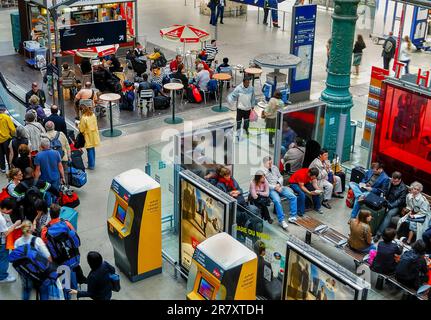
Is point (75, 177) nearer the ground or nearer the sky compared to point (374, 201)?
nearer the ground

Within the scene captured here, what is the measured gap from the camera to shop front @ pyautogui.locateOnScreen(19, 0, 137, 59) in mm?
21062

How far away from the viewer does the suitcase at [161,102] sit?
17.9 meters

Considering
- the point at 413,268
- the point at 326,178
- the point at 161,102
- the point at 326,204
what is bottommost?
the point at 326,204

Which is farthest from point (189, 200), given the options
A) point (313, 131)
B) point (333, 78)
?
point (333, 78)

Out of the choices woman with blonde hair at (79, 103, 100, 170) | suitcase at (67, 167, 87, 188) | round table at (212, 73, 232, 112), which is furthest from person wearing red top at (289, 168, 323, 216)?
round table at (212, 73, 232, 112)

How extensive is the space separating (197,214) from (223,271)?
217 cm

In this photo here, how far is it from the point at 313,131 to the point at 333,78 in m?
1.43

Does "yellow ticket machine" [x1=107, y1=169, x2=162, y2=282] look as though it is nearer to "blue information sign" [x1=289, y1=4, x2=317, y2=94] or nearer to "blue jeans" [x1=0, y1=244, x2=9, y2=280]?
"blue jeans" [x1=0, y1=244, x2=9, y2=280]

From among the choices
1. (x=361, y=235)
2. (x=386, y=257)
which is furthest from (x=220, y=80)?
(x=386, y=257)

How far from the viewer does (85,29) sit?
18625 mm

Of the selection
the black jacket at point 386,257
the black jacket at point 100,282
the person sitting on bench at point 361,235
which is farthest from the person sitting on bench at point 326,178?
the black jacket at point 100,282

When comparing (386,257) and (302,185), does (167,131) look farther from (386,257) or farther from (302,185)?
(386,257)

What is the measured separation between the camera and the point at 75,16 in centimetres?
2364

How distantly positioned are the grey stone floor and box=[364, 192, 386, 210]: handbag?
2.55 ft
